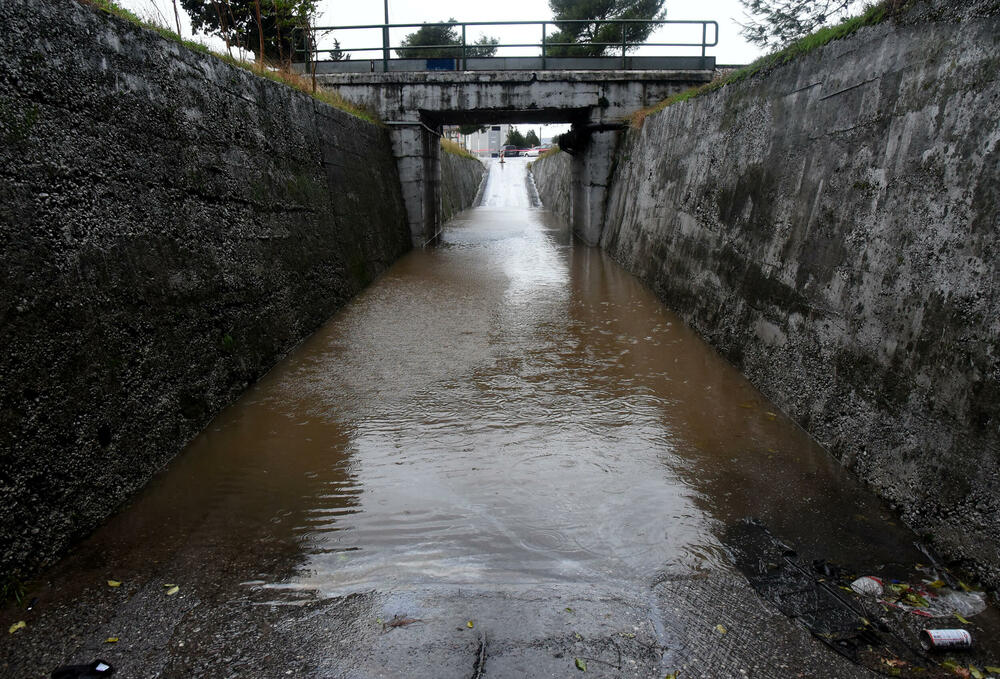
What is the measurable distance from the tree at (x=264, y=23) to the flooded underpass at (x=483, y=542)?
7.44m

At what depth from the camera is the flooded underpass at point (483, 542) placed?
2883 millimetres

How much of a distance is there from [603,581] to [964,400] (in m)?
2.30

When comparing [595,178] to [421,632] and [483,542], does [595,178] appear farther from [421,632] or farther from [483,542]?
[421,632]

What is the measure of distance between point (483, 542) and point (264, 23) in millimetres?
16227

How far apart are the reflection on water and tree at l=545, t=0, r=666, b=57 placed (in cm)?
2329

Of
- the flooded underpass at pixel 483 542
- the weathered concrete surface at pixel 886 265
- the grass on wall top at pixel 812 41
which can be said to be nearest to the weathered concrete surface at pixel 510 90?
the grass on wall top at pixel 812 41

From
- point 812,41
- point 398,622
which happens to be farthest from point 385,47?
point 398,622

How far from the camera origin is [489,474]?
179 inches

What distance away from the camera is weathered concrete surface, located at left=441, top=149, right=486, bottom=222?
25322 millimetres

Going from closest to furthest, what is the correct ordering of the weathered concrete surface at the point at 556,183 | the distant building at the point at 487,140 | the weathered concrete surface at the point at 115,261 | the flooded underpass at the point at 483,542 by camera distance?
1. the flooded underpass at the point at 483,542
2. the weathered concrete surface at the point at 115,261
3. the weathered concrete surface at the point at 556,183
4. the distant building at the point at 487,140

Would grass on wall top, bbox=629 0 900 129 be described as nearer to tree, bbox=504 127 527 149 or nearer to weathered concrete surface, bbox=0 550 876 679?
weathered concrete surface, bbox=0 550 876 679

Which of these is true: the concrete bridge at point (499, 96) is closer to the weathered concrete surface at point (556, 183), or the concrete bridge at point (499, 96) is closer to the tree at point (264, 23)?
the tree at point (264, 23)

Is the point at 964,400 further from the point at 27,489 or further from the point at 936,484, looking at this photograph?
the point at 27,489

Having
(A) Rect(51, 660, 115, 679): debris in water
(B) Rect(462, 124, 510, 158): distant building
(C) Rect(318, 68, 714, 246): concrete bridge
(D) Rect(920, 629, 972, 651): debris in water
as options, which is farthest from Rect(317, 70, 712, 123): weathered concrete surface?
(B) Rect(462, 124, 510, 158): distant building
